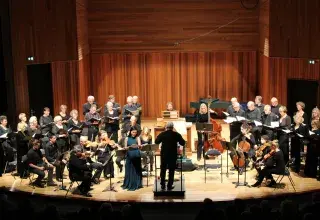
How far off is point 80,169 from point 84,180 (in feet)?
0.81

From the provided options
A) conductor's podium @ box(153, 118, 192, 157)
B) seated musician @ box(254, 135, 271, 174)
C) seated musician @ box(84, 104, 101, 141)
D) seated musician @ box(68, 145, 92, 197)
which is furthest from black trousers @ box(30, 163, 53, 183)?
seated musician @ box(254, 135, 271, 174)

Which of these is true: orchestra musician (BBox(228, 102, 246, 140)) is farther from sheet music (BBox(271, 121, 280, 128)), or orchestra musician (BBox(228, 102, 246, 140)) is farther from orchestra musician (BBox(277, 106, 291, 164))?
orchestra musician (BBox(277, 106, 291, 164))

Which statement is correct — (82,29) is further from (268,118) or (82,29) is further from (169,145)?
(169,145)

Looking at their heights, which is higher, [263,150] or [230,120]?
[230,120]

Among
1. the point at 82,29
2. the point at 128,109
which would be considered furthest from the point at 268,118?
the point at 82,29

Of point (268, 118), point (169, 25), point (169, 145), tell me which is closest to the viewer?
point (169, 145)

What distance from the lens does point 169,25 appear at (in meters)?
16.5

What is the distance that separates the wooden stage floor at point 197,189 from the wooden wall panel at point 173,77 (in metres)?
6.04

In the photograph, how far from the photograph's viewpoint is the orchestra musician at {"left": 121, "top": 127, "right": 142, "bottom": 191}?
411 inches

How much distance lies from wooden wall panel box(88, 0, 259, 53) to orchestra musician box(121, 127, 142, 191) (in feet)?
22.1

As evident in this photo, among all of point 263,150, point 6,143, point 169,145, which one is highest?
point 169,145

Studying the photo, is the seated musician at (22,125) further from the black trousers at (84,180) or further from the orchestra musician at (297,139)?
the orchestra musician at (297,139)

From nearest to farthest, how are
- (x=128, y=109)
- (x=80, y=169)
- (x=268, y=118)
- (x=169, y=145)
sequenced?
(x=169, y=145) < (x=80, y=169) < (x=268, y=118) < (x=128, y=109)

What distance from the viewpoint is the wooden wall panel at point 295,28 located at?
12156mm
